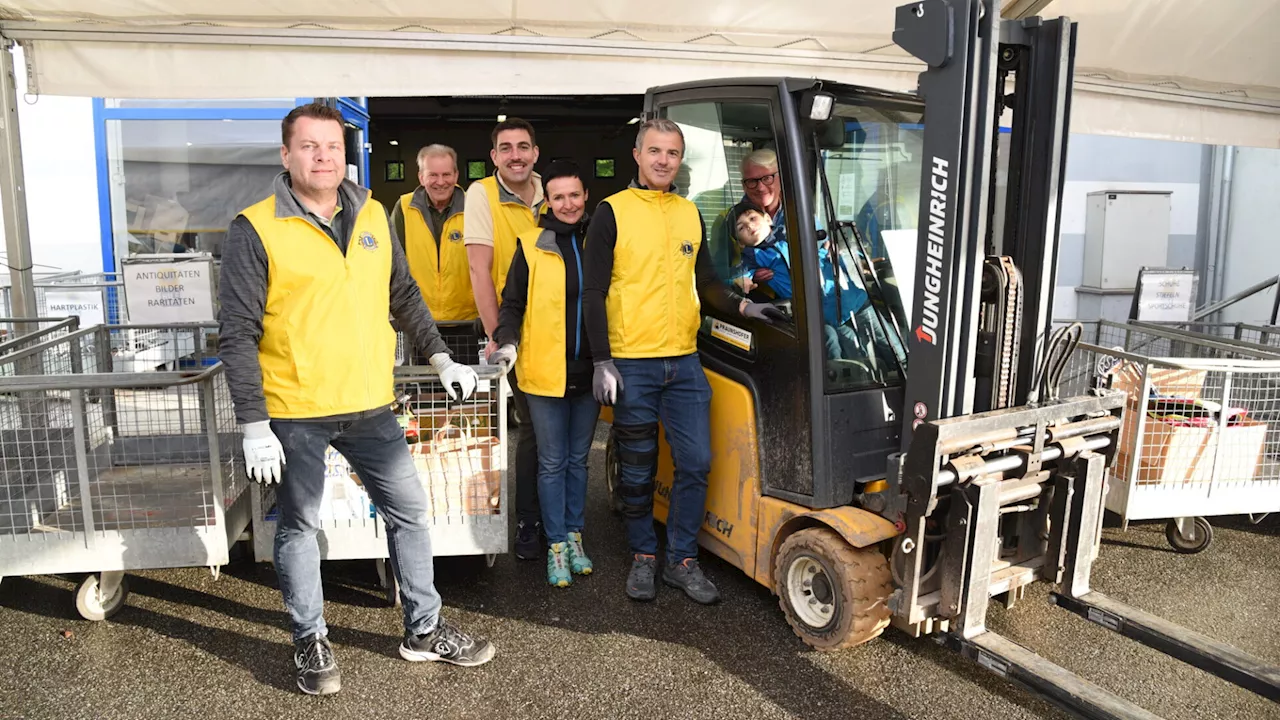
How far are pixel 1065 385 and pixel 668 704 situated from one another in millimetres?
3654

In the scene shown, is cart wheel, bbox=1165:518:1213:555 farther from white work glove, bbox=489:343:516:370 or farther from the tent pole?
the tent pole

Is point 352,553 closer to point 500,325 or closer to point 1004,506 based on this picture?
point 500,325

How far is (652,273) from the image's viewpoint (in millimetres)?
3838

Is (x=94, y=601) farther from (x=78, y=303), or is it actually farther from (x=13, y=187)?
(x=78, y=303)

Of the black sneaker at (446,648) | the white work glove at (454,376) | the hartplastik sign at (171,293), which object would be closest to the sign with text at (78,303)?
the hartplastik sign at (171,293)

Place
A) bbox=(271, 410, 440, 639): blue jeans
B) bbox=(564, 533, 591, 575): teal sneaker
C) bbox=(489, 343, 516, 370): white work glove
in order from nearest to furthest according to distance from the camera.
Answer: bbox=(271, 410, 440, 639): blue jeans → bbox=(489, 343, 516, 370): white work glove → bbox=(564, 533, 591, 575): teal sneaker

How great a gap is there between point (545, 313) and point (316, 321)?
116 cm

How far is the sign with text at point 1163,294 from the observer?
23.7 ft

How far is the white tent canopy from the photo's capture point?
4215 millimetres

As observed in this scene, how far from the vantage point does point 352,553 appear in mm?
3777

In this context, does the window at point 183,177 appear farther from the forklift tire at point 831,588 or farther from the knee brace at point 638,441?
the forklift tire at point 831,588

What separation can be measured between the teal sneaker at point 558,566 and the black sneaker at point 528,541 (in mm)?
244

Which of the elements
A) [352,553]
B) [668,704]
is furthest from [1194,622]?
[352,553]

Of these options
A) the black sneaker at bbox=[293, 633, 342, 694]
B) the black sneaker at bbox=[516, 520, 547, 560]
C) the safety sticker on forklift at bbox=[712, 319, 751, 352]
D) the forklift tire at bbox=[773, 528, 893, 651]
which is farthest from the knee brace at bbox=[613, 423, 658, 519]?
the black sneaker at bbox=[293, 633, 342, 694]
